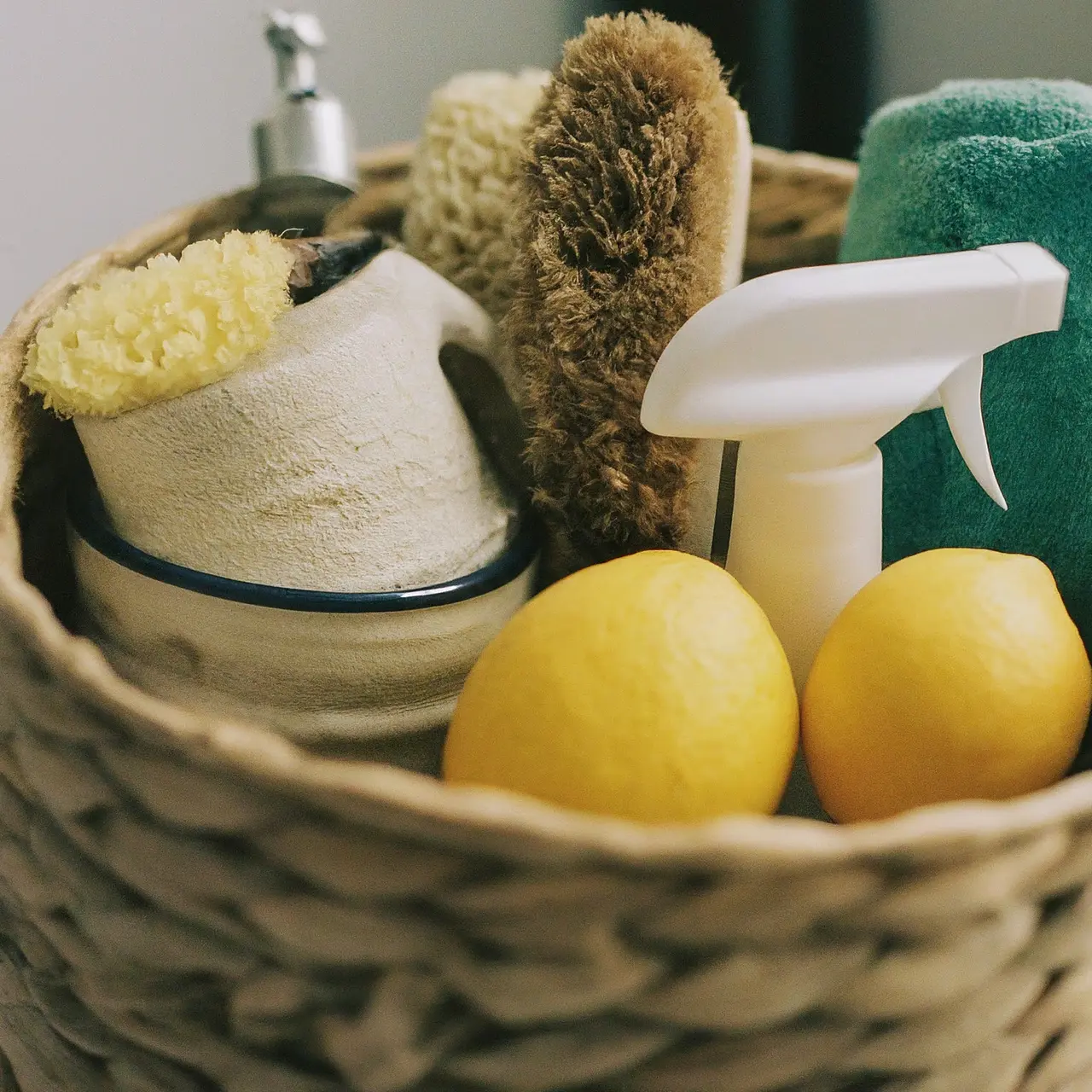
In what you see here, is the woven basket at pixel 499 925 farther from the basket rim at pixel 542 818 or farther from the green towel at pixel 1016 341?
the green towel at pixel 1016 341

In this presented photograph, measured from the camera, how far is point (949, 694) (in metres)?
0.27

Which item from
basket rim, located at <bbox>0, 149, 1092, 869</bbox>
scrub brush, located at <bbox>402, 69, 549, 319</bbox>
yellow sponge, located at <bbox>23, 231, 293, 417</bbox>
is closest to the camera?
basket rim, located at <bbox>0, 149, 1092, 869</bbox>

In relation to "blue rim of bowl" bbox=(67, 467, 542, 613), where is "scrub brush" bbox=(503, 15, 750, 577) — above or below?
above

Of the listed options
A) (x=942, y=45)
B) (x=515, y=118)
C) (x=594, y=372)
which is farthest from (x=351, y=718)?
(x=942, y=45)

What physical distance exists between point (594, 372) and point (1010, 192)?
0.18 meters

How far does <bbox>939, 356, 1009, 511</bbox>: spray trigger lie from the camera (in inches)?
13.6

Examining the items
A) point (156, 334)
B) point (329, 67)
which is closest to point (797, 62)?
point (329, 67)

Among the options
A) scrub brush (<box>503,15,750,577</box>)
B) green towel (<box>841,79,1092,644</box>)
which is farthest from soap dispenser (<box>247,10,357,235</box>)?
green towel (<box>841,79,1092,644</box>)

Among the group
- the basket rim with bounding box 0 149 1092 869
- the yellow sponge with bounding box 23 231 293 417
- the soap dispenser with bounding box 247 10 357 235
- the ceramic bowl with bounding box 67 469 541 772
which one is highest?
the soap dispenser with bounding box 247 10 357 235

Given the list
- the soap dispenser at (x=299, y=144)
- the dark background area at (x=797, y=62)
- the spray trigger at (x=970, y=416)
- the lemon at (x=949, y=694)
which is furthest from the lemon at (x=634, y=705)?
the dark background area at (x=797, y=62)

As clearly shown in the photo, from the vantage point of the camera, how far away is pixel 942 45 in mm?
658

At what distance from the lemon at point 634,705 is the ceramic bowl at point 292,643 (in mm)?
59

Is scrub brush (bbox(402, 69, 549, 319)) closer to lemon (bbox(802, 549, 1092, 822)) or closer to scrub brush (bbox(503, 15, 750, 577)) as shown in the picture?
scrub brush (bbox(503, 15, 750, 577))

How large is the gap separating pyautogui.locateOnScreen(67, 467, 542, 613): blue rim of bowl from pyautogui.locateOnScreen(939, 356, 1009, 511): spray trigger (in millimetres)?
162
